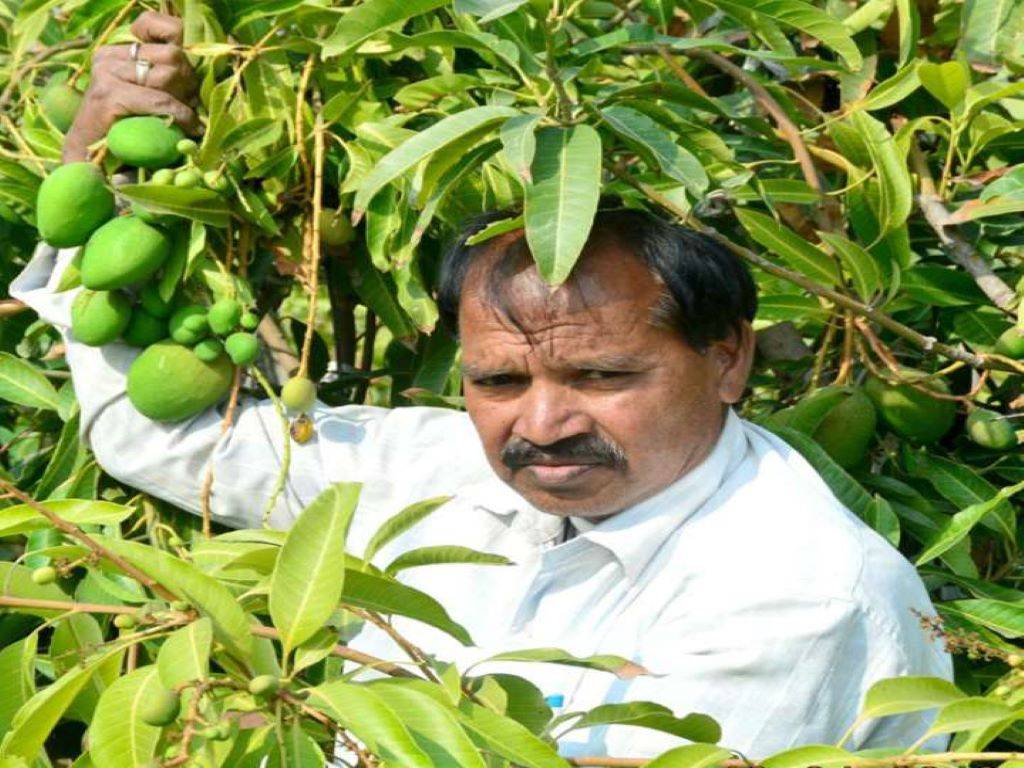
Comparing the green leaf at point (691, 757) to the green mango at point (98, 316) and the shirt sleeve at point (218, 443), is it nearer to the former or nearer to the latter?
the shirt sleeve at point (218, 443)

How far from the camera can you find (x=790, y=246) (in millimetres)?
2010

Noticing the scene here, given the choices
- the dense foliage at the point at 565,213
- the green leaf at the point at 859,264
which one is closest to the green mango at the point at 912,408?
the dense foliage at the point at 565,213

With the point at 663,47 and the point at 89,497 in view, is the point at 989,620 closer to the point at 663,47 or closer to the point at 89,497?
the point at 663,47

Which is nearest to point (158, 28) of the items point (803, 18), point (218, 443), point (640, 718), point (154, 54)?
point (154, 54)

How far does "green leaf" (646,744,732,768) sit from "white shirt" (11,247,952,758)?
0.31 metres

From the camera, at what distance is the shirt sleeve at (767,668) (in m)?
1.73

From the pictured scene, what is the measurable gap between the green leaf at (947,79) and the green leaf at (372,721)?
1.12m

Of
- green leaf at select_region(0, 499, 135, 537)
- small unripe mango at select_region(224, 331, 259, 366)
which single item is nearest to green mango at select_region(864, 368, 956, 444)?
small unripe mango at select_region(224, 331, 259, 366)

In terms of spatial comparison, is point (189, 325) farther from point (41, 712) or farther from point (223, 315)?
point (41, 712)

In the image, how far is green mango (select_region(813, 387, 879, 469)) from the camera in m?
2.17

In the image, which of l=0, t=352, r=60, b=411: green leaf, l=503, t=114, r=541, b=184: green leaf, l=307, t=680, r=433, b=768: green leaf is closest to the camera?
l=307, t=680, r=433, b=768: green leaf

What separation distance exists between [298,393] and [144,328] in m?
0.21

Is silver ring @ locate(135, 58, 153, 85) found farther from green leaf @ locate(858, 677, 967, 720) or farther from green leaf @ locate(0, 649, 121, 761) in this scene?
green leaf @ locate(858, 677, 967, 720)

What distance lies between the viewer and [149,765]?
1189 millimetres
